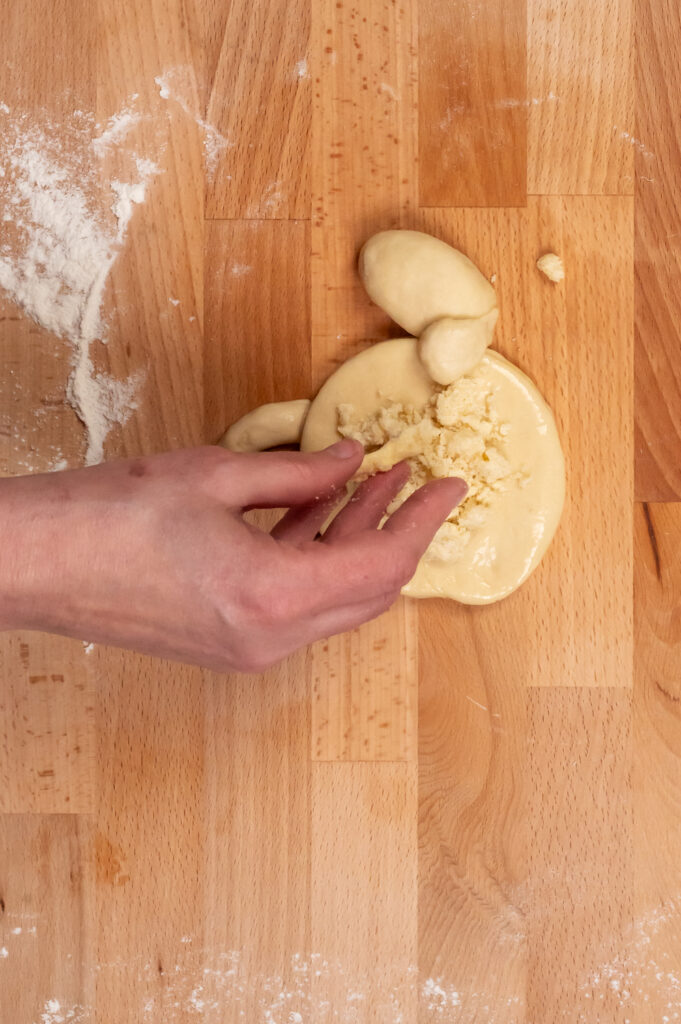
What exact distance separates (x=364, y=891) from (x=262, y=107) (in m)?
0.74

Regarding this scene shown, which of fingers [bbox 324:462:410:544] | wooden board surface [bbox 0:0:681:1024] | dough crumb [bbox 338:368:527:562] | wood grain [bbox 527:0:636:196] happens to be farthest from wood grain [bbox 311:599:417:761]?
wood grain [bbox 527:0:636:196]

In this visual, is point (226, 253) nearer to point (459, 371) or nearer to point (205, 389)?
point (205, 389)

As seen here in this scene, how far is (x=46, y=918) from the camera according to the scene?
79 centimetres

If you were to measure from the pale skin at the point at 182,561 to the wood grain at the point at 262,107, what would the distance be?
37cm

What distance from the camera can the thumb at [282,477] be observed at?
48 cm

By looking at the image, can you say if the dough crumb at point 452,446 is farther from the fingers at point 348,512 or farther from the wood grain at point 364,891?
the wood grain at point 364,891

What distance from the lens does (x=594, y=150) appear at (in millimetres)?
749

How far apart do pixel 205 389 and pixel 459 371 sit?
0.24m

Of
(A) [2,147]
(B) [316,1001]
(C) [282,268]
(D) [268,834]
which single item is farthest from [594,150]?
(B) [316,1001]

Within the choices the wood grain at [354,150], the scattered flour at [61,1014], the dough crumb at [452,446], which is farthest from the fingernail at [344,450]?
the scattered flour at [61,1014]

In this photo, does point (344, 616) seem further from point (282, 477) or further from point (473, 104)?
point (473, 104)

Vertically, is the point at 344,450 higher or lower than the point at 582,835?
higher

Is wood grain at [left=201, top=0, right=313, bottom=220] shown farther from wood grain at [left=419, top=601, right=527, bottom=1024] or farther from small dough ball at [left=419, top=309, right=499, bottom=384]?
wood grain at [left=419, top=601, right=527, bottom=1024]

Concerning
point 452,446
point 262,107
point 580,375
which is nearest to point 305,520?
point 452,446
